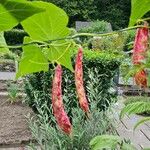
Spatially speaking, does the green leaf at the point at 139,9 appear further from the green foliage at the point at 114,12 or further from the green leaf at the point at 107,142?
the green foliage at the point at 114,12

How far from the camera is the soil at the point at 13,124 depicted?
6.04m

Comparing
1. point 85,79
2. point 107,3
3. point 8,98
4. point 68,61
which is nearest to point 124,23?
point 107,3

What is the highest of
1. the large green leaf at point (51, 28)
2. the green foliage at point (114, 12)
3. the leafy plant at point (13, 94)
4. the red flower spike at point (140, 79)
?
the large green leaf at point (51, 28)

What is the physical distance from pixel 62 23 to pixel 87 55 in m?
6.42

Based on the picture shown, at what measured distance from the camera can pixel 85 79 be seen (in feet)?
22.0

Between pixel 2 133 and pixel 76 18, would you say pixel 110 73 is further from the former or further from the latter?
pixel 76 18

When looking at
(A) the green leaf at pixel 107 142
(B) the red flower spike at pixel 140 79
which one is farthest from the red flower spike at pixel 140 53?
(A) the green leaf at pixel 107 142

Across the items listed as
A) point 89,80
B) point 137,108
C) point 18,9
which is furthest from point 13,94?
point 18,9

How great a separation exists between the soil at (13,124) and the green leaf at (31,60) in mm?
5167

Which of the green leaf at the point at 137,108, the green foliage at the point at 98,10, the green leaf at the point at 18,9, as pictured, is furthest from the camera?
the green foliage at the point at 98,10

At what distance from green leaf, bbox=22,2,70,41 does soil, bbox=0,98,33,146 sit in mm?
5229

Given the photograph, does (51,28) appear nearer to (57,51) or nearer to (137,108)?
(57,51)

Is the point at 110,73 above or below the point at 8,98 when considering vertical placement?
above

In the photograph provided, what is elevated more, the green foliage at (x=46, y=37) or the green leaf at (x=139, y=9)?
the green leaf at (x=139, y=9)
